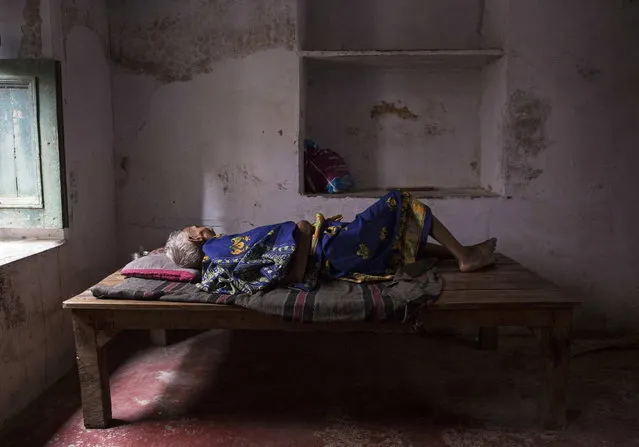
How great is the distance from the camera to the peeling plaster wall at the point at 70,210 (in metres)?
2.80

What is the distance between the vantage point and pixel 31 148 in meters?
3.19

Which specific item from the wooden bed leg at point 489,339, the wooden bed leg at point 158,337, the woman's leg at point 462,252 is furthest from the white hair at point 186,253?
the wooden bed leg at point 489,339

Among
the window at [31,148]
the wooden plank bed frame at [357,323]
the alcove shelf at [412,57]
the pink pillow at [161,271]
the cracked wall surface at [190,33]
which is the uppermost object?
the cracked wall surface at [190,33]

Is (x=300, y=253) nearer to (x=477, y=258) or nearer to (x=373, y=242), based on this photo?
(x=373, y=242)

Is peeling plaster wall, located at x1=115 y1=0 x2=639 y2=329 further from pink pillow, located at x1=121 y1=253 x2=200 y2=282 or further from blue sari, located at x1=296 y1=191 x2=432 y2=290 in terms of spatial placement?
pink pillow, located at x1=121 y1=253 x2=200 y2=282

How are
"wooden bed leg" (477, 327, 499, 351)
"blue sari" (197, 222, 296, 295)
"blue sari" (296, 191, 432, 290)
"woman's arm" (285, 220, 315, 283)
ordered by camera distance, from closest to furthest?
1. "blue sari" (197, 222, 296, 295)
2. "woman's arm" (285, 220, 315, 283)
3. "blue sari" (296, 191, 432, 290)
4. "wooden bed leg" (477, 327, 499, 351)

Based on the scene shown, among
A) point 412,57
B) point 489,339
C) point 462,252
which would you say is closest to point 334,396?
point 462,252

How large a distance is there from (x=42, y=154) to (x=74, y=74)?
22.2 inches

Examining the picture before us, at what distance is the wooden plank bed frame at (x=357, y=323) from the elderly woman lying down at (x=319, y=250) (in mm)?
177

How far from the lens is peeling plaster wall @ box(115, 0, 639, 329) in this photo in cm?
368

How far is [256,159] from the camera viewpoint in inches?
155

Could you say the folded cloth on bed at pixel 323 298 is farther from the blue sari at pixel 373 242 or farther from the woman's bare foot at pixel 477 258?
the woman's bare foot at pixel 477 258

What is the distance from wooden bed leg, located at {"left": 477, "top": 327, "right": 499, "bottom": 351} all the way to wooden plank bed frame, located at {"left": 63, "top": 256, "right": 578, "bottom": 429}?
0.94 meters

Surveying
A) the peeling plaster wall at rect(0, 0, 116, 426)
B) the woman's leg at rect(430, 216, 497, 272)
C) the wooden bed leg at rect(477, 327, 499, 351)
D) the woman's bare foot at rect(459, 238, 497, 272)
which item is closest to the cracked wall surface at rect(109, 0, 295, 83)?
the peeling plaster wall at rect(0, 0, 116, 426)
